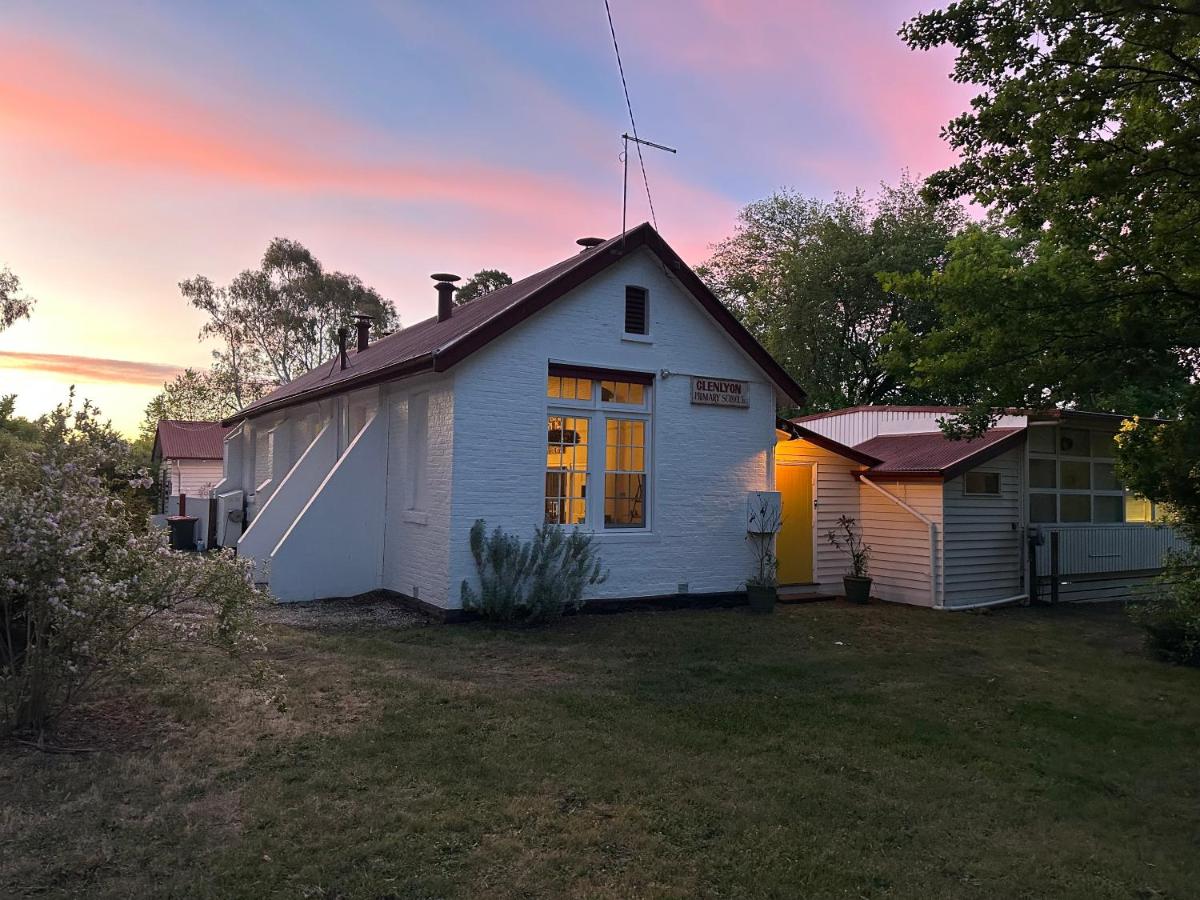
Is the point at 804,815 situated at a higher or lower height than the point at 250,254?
lower

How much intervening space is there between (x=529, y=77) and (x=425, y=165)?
12.9 ft

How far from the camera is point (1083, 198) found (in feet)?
24.9

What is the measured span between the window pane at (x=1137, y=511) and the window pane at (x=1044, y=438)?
111 inches

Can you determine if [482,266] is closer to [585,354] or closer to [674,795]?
[585,354]

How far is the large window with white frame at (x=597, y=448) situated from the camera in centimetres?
1152

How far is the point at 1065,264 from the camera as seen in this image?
955cm

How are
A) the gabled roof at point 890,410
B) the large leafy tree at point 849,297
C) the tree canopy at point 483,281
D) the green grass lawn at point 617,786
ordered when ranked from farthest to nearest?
the tree canopy at point 483,281 → the large leafy tree at point 849,297 → the gabled roof at point 890,410 → the green grass lawn at point 617,786

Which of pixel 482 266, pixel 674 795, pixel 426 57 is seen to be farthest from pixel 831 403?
pixel 674 795

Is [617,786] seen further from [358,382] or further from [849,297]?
[849,297]

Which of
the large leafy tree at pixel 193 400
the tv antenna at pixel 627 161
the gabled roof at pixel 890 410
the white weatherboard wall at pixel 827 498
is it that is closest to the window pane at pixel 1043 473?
→ the gabled roof at pixel 890 410

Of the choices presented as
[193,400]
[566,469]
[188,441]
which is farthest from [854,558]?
[193,400]

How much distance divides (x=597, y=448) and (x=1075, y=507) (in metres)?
9.79

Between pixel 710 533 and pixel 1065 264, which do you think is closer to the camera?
pixel 1065 264

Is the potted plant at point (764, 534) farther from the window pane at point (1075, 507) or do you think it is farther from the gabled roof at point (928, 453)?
the window pane at point (1075, 507)
